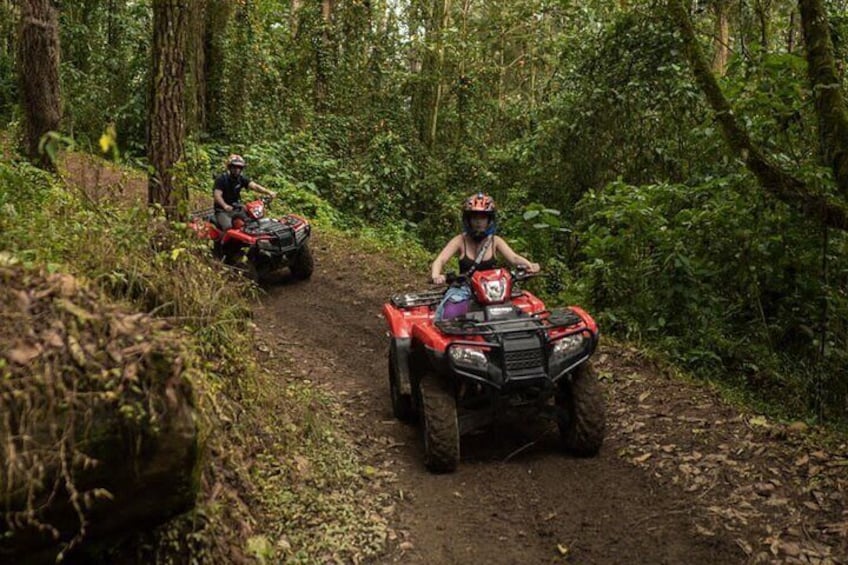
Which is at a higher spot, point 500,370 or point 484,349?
point 484,349

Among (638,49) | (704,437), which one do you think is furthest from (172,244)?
(638,49)

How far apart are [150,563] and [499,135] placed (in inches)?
750

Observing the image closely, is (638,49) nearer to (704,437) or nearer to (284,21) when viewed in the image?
(704,437)

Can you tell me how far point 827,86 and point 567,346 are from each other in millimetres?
3225

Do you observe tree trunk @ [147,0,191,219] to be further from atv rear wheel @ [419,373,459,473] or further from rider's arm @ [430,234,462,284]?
atv rear wheel @ [419,373,459,473]

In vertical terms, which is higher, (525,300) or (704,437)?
(525,300)

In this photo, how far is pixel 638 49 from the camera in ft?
41.5

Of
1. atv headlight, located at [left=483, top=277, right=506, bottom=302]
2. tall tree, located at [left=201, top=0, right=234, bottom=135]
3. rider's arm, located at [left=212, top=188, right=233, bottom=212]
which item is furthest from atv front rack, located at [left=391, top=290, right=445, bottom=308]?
tall tree, located at [left=201, top=0, right=234, bottom=135]

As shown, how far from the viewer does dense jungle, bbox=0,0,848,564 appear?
131 inches

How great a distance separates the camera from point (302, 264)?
1177cm

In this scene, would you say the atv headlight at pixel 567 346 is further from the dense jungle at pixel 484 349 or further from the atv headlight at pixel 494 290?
the atv headlight at pixel 494 290

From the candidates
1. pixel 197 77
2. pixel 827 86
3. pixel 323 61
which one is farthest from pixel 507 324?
pixel 323 61

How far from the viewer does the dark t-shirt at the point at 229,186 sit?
1116cm

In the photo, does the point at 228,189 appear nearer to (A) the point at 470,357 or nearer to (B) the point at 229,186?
(B) the point at 229,186
